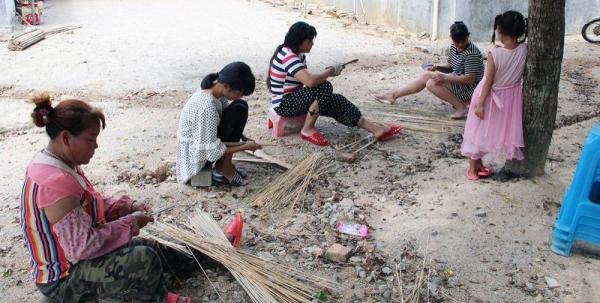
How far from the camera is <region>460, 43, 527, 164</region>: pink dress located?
145 inches

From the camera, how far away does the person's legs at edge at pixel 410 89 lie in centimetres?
570

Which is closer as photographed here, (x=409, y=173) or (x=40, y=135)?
(x=409, y=173)

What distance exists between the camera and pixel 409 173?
4297 mm

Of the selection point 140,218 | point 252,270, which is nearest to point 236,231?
point 252,270

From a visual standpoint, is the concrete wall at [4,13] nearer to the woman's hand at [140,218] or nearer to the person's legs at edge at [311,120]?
the person's legs at edge at [311,120]

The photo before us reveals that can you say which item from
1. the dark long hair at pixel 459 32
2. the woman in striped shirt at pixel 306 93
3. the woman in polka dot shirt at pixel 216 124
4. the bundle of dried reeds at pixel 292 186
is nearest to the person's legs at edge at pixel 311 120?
the woman in striped shirt at pixel 306 93

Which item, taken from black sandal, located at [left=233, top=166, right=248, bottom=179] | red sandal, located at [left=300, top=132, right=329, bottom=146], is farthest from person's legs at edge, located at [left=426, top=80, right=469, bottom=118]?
black sandal, located at [left=233, top=166, right=248, bottom=179]

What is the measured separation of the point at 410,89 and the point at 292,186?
2357 millimetres

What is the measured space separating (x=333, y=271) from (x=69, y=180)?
1.50 metres

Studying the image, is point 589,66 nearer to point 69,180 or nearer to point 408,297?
point 408,297

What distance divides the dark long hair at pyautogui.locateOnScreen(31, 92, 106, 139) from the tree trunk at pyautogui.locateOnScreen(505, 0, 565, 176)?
280cm

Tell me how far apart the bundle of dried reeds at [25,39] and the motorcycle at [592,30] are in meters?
9.33

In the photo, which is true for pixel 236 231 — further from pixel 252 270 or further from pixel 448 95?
pixel 448 95

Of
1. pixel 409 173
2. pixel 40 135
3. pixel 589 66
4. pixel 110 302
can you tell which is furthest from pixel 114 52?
pixel 589 66
